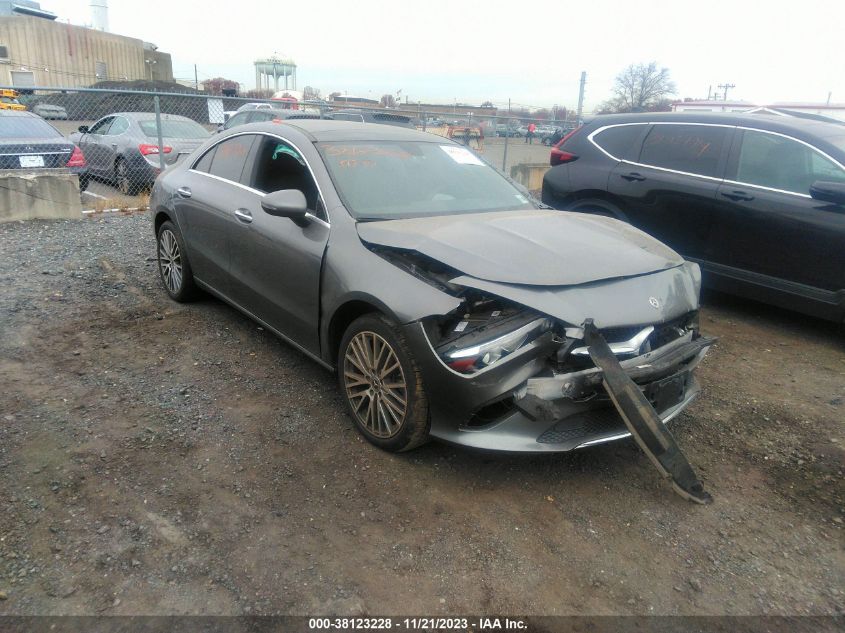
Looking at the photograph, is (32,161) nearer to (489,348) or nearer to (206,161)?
(206,161)

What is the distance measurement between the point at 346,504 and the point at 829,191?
423 cm

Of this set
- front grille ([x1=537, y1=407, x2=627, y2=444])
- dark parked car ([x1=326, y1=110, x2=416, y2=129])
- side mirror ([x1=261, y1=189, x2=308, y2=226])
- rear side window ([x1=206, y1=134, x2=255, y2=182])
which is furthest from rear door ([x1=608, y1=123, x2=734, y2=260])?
dark parked car ([x1=326, y1=110, x2=416, y2=129])

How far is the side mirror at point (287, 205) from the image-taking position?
355 centimetres

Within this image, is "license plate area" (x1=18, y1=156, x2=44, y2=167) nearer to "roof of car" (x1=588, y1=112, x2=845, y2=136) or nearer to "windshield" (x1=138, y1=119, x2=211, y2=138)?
"windshield" (x1=138, y1=119, x2=211, y2=138)

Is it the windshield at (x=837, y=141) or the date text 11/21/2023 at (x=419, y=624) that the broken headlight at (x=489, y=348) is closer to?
the date text 11/21/2023 at (x=419, y=624)

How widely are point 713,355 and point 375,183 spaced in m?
2.93

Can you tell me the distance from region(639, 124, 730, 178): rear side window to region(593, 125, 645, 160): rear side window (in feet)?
0.46

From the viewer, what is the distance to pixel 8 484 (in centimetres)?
293

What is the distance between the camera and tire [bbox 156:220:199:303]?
17.1 feet

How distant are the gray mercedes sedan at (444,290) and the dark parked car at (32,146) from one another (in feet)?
21.9

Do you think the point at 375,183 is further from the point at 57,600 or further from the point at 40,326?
the point at 40,326

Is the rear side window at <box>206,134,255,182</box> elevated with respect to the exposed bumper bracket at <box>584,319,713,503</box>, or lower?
elevated

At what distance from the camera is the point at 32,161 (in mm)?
9453

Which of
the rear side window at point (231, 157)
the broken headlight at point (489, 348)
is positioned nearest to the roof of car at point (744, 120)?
the broken headlight at point (489, 348)
